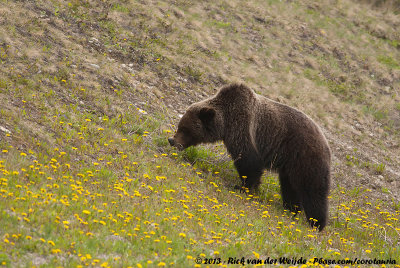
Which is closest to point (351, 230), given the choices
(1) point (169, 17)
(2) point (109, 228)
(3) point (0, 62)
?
(2) point (109, 228)

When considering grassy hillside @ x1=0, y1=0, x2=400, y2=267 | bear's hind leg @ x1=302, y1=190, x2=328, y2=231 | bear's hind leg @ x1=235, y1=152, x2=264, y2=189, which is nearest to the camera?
grassy hillside @ x1=0, y1=0, x2=400, y2=267

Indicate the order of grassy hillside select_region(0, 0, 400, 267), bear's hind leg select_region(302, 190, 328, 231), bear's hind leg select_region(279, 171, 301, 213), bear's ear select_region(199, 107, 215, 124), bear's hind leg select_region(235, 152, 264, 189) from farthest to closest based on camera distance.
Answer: bear's ear select_region(199, 107, 215, 124)
bear's hind leg select_region(279, 171, 301, 213)
bear's hind leg select_region(235, 152, 264, 189)
bear's hind leg select_region(302, 190, 328, 231)
grassy hillside select_region(0, 0, 400, 267)

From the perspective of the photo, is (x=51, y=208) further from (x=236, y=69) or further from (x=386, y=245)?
(x=236, y=69)

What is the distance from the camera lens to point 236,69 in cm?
1752

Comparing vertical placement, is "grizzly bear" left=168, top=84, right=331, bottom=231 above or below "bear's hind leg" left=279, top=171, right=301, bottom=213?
above

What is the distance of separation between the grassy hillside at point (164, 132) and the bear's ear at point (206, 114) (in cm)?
91

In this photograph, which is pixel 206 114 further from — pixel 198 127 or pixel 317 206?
pixel 317 206

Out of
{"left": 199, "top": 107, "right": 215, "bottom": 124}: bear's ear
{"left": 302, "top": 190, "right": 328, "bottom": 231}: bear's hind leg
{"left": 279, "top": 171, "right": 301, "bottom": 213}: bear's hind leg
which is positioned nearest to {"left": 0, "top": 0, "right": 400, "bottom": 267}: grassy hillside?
{"left": 302, "top": 190, "right": 328, "bottom": 231}: bear's hind leg

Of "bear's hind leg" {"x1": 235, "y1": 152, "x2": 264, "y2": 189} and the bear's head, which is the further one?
the bear's head

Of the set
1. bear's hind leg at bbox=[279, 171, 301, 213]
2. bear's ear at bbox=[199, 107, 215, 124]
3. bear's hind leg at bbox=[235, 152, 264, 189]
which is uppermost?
bear's ear at bbox=[199, 107, 215, 124]

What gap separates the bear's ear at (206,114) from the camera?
10539mm

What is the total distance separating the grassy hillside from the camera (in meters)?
6.39

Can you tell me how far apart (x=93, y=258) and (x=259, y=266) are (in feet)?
7.49

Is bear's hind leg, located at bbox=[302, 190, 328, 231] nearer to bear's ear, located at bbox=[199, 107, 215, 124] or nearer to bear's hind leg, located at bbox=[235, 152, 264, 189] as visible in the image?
bear's hind leg, located at bbox=[235, 152, 264, 189]
